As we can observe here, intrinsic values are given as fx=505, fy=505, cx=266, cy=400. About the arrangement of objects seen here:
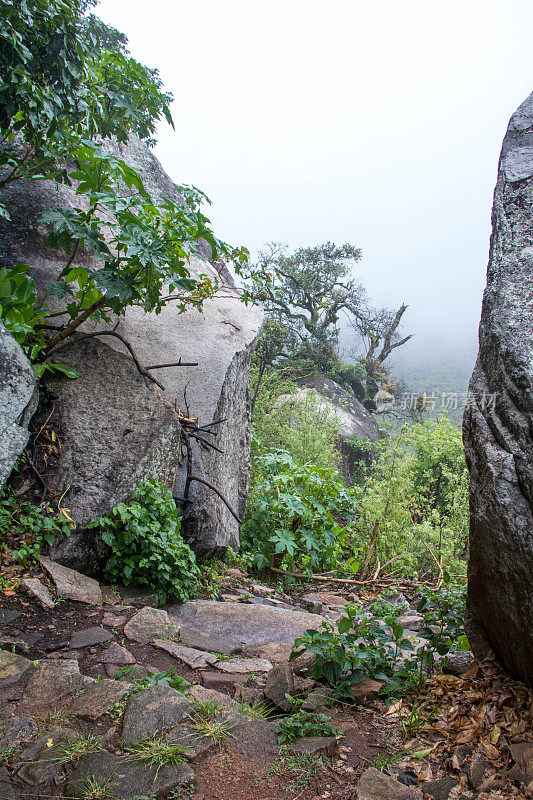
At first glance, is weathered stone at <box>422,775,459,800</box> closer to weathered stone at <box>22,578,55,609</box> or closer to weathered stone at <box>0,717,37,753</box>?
weathered stone at <box>0,717,37,753</box>

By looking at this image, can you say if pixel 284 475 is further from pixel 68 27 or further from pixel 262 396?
pixel 262 396

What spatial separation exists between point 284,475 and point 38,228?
317cm

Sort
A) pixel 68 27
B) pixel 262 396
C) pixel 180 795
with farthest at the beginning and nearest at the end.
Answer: pixel 262 396 < pixel 68 27 < pixel 180 795

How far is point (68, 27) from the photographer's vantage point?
3072mm

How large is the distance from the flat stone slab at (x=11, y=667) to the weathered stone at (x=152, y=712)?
1.69ft

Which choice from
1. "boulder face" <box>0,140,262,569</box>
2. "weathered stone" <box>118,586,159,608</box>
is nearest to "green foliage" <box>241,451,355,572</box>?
"boulder face" <box>0,140,262,569</box>

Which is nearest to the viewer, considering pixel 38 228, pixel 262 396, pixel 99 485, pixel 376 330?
pixel 99 485

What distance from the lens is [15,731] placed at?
1760mm

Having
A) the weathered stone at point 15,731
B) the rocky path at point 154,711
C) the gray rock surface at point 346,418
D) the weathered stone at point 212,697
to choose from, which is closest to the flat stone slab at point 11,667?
the rocky path at point 154,711

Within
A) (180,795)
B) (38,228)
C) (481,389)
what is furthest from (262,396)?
(180,795)

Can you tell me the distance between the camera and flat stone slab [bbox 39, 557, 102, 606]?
2885mm

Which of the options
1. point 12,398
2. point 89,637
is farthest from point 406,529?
point 12,398

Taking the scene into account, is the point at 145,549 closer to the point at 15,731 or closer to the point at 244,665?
the point at 244,665

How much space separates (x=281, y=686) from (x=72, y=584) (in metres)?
1.47
